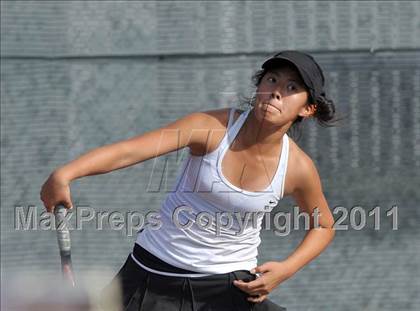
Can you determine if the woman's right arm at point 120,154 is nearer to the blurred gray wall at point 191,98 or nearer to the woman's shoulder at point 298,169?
the woman's shoulder at point 298,169

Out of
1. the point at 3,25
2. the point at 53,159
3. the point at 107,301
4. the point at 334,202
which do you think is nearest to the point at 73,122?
the point at 53,159

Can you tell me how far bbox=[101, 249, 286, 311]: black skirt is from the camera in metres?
3.00

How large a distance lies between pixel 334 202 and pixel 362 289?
42 cm

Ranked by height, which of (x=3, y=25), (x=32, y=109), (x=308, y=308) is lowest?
(x=308, y=308)

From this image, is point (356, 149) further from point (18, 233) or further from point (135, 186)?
point (18, 233)

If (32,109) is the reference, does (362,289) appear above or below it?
below

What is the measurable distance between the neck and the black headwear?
0.13 meters

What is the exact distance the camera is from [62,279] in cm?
294

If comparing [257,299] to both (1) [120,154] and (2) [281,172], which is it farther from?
(1) [120,154]

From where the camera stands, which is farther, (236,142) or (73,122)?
(73,122)

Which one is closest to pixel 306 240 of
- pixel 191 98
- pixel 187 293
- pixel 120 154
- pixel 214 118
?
pixel 187 293

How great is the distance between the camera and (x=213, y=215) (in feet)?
9.73

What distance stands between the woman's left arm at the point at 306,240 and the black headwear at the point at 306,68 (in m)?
0.23

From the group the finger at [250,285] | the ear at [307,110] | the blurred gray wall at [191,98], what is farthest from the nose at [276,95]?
the blurred gray wall at [191,98]
